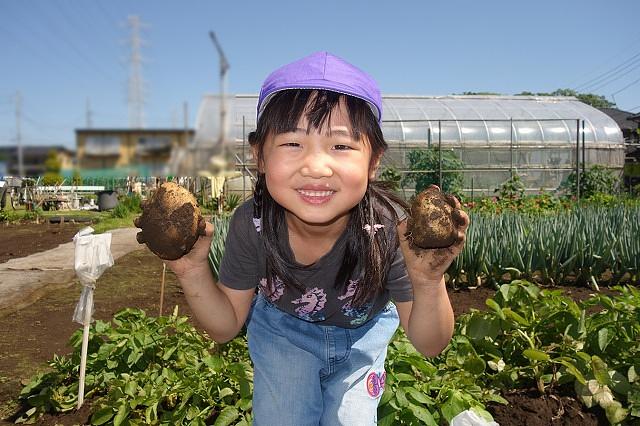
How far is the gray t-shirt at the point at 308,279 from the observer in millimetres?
1552

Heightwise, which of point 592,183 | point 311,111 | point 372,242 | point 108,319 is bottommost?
point 108,319

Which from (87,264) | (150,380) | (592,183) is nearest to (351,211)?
(150,380)

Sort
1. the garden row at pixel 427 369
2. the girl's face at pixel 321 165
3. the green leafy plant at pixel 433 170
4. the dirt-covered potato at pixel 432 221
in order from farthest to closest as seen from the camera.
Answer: the green leafy plant at pixel 433 170 < the garden row at pixel 427 369 < the girl's face at pixel 321 165 < the dirt-covered potato at pixel 432 221

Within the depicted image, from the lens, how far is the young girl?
1.32 meters

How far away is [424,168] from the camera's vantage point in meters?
12.7

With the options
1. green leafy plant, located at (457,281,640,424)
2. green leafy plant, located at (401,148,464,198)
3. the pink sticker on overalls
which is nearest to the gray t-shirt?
the pink sticker on overalls

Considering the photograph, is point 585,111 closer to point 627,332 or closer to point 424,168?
point 424,168

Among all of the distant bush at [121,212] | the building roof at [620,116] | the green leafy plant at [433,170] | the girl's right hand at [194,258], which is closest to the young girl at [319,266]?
the girl's right hand at [194,258]

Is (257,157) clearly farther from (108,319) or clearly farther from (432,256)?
(108,319)

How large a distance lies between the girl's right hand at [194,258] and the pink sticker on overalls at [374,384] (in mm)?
531

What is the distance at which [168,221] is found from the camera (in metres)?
1.27

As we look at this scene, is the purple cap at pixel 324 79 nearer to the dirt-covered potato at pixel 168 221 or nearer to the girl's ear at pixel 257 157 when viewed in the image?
the girl's ear at pixel 257 157

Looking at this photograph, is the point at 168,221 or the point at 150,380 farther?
the point at 150,380

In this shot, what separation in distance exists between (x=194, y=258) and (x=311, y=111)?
0.45 metres
